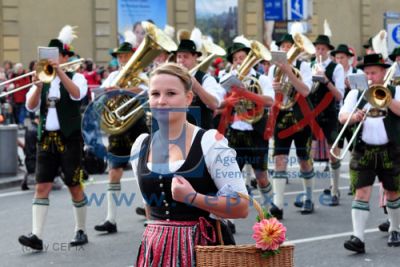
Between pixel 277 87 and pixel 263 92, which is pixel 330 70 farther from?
pixel 263 92

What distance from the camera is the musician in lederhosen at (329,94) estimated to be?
10227 mm

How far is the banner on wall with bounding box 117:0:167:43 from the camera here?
83.4 feet

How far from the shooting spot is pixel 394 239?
770 centimetres

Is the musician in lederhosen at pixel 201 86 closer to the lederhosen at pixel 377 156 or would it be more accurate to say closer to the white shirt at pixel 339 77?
the lederhosen at pixel 377 156

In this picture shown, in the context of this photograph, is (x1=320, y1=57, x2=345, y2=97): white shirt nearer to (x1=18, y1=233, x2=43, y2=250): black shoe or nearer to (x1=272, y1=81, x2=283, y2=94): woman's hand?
(x1=272, y1=81, x2=283, y2=94): woman's hand

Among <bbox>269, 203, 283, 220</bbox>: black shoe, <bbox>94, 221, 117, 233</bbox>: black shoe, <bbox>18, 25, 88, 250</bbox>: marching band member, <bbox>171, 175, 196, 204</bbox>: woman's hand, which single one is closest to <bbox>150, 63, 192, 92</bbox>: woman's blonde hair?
<bbox>171, 175, 196, 204</bbox>: woman's hand

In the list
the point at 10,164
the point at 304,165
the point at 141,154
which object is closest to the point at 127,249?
the point at 304,165

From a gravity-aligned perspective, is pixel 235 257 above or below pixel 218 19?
below

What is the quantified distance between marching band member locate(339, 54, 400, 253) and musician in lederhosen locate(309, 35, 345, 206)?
8.91ft

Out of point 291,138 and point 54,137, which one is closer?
point 54,137

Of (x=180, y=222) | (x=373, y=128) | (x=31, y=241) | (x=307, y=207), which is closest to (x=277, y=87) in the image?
(x=307, y=207)

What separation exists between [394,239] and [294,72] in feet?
8.02

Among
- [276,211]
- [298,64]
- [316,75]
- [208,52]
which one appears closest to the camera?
[276,211]

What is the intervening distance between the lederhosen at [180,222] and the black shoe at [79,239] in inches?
162
